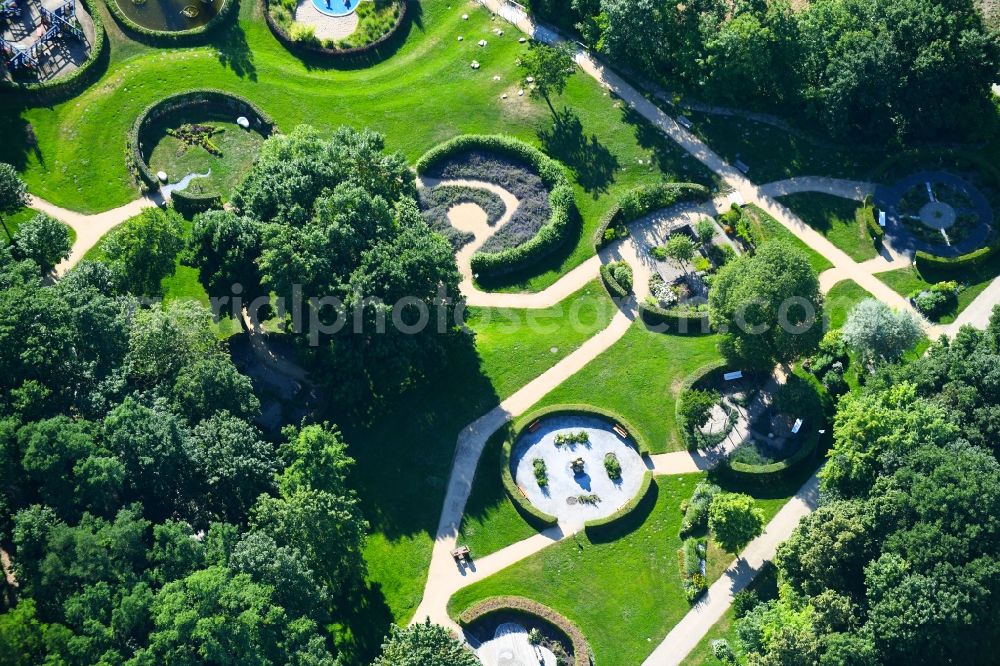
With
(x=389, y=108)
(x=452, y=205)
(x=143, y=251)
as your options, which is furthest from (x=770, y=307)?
(x=143, y=251)

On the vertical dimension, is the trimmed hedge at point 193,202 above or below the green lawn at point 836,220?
above

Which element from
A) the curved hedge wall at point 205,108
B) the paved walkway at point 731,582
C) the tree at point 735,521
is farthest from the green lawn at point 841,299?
the curved hedge wall at point 205,108

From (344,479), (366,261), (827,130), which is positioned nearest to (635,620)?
(344,479)

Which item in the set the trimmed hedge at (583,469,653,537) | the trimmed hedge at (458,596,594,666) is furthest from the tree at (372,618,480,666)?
the trimmed hedge at (583,469,653,537)

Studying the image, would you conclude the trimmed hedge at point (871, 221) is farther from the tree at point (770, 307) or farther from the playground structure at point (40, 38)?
the playground structure at point (40, 38)

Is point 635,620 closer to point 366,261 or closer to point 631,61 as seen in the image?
point 366,261

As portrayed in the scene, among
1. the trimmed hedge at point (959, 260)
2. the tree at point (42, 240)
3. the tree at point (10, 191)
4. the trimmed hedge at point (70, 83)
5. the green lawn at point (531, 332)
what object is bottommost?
the trimmed hedge at point (959, 260)
